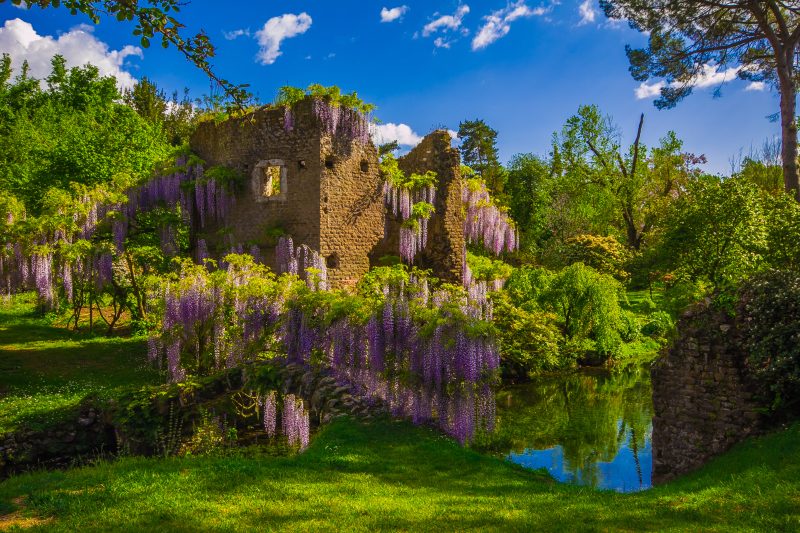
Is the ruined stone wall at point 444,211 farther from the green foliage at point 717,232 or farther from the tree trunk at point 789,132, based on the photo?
the tree trunk at point 789,132

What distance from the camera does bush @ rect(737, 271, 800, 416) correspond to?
693cm

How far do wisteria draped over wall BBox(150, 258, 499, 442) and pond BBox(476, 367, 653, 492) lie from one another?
7.18 ft

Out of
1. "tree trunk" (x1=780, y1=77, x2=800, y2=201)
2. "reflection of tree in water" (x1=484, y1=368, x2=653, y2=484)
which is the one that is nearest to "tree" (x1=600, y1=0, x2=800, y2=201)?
"tree trunk" (x1=780, y1=77, x2=800, y2=201)

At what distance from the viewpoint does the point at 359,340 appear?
9359 millimetres

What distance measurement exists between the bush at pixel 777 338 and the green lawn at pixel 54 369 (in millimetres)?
10966

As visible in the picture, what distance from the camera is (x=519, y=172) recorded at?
33531mm

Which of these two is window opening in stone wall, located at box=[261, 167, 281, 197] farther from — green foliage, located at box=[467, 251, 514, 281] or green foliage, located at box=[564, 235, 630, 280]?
green foliage, located at box=[564, 235, 630, 280]

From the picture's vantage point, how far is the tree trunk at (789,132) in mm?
14781

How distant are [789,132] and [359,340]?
13768mm

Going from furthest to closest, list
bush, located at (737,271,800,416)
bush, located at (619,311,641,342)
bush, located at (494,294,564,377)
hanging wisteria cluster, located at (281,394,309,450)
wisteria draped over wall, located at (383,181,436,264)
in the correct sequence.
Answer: bush, located at (619,311,641,342), wisteria draped over wall, located at (383,181,436,264), bush, located at (494,294,564,377), hanging wisteria cluster, located at (281,394,309,450), bush, located at (737,271,800,416)

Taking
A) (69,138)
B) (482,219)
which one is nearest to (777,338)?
(482,219)

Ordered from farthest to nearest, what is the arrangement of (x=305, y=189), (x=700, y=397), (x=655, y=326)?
(x=655, y=326), (x=305, y=189), (x=700, y=397)

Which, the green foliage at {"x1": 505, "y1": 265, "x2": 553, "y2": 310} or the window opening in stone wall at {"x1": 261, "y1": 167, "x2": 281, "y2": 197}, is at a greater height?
the window opening in stone wall at {"x1": 261, "y1": 167, "x2": 281, "y2": 197}

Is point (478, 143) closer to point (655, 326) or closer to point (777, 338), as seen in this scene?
point (655, 326)
